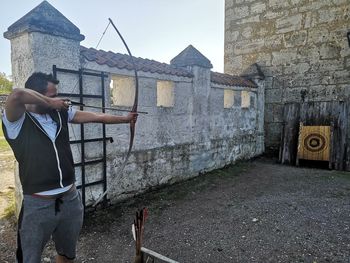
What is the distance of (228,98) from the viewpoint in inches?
332

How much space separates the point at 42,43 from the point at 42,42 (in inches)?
0.6

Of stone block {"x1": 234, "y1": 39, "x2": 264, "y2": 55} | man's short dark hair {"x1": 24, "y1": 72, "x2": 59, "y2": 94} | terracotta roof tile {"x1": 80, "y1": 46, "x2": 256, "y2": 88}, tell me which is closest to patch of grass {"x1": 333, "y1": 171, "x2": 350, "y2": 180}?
terracotta roof tile {"x1": 80, "y1": 46, "x2": 256, "y2": 88}

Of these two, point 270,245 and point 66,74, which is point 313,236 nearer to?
point 270,245

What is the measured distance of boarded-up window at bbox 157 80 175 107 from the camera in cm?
623

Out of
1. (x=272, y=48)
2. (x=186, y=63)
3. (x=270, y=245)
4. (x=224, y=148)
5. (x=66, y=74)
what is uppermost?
(x=272, y=48)

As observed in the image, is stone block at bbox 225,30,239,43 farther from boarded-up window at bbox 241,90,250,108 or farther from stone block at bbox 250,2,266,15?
boarded-up window at bbox 241,90,250,108

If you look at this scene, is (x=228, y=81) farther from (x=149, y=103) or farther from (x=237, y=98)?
(x=149, y=103)

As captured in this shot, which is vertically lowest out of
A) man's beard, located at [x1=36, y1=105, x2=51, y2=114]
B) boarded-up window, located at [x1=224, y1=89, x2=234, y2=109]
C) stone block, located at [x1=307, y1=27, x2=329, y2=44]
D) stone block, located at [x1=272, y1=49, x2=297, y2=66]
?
man's beard, located at [x1=36, y1=105, x2=51, y2=114]

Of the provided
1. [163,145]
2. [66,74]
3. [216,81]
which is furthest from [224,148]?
[66,74]

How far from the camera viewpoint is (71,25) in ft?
13.9

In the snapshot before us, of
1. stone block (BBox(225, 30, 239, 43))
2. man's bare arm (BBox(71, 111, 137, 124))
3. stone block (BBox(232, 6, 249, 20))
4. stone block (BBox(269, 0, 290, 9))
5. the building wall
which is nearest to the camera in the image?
man's bare arm (BBox(71, 111, 137, 124))

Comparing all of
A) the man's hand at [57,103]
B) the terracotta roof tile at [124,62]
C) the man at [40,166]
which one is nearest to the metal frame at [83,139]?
the terracotta roof tile at [124,62]

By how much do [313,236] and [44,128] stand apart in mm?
3637

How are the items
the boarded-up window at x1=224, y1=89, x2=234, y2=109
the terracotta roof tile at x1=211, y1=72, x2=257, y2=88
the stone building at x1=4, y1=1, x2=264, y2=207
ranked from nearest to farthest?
1. the stone building at x1=4, y1=1, x2=264, y2=207
2. the terracotta roof tile at x1=211, y1=72, x2=257, y2=88
3. the boarded-up window at x1=224, y1=89, x2=234, y2=109
